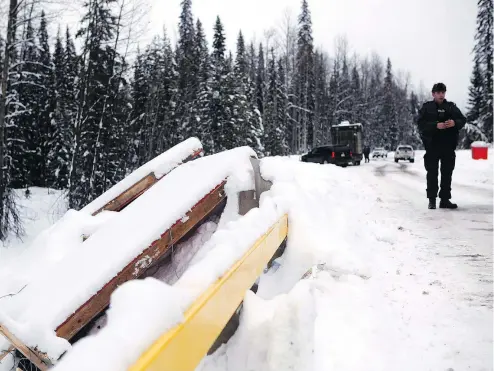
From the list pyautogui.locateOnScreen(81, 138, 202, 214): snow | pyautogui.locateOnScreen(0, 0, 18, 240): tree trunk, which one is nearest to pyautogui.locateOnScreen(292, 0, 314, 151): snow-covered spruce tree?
pyautogui.locateOnScreen(0, 0, 18, 240): tree trunk

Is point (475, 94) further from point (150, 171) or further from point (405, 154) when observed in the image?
point (150, 171)

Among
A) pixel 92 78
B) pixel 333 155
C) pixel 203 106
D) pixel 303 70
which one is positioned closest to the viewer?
pixel 92 78

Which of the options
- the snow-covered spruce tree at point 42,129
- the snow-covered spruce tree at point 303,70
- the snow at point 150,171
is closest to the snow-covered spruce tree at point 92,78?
the snow at point 150,171

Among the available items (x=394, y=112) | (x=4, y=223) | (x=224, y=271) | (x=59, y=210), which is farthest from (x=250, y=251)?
(x=394, y=112)

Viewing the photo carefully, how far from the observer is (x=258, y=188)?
11.6 feet

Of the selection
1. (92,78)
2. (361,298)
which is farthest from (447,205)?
(92,78)

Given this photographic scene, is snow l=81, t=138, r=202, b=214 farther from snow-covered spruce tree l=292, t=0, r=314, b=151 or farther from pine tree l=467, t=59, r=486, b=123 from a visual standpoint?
pine tree l=467, t=59, r=486, b=123

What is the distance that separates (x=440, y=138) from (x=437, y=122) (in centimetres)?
24

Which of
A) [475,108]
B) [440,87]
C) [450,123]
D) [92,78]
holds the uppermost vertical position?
[475,108]

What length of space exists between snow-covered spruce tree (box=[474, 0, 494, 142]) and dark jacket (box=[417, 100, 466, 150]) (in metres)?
37.6

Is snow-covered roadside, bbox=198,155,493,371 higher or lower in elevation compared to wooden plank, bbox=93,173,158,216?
lower

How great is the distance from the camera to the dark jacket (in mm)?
5645

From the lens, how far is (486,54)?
1505 inches

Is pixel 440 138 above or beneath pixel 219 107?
beneath
